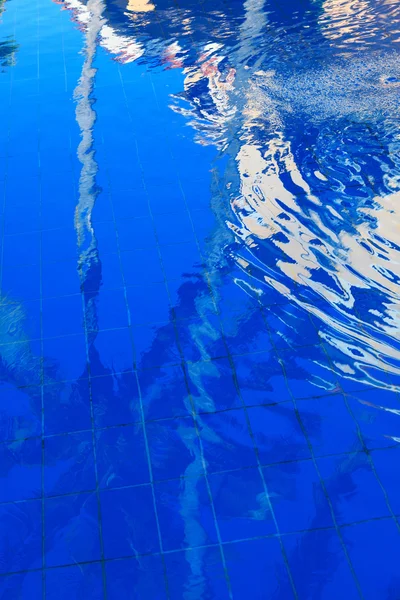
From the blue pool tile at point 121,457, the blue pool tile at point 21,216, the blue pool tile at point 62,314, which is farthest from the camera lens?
the blue pool tile at point 21,216

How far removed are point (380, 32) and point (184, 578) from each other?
4849 mm

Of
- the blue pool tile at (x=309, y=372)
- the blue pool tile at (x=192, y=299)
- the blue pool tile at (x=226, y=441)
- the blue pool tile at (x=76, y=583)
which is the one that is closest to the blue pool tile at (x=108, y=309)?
the blue pool tile at (x=192, y=299)

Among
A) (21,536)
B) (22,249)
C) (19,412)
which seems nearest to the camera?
(21,536)

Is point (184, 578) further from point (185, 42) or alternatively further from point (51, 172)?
point (185, 42)

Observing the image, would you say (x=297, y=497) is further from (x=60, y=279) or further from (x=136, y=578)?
(x=60, y=279)

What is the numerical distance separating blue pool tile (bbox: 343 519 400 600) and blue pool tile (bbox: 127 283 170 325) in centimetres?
144

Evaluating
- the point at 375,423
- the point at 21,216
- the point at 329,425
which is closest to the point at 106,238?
the point at 21,216

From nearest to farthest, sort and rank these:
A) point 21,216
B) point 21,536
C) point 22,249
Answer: point 21,536
point 22,249
point 21,216

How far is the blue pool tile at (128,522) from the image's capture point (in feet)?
8.89

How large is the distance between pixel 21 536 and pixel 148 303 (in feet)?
4.45

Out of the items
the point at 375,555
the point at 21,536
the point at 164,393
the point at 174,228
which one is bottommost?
the point at 375,555

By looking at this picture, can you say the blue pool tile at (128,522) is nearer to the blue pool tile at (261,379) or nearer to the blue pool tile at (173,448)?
the blue pool tile at (173,448)

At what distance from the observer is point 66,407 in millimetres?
3154

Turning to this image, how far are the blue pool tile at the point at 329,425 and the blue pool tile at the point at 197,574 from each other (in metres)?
0.65
